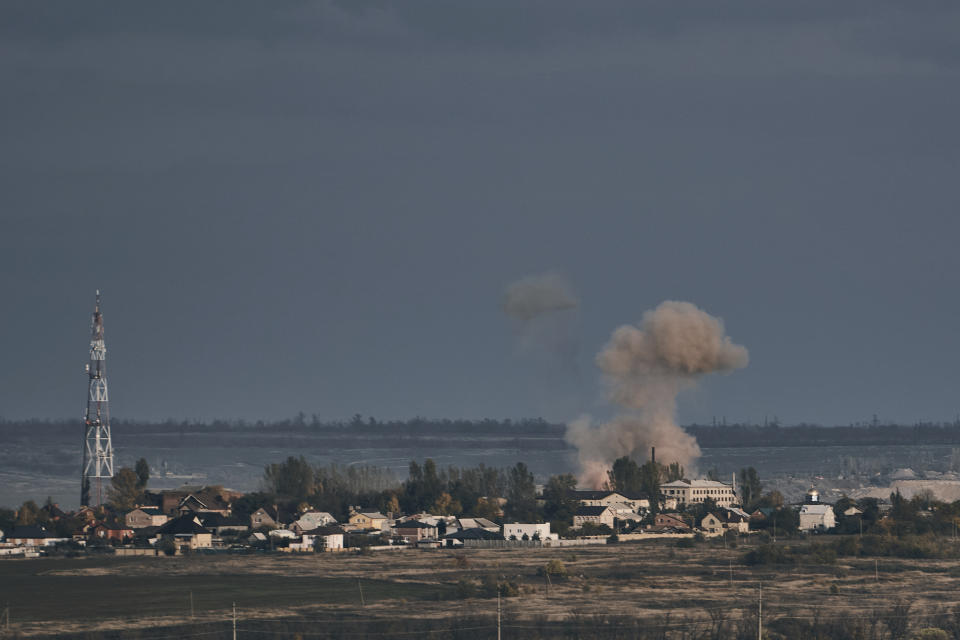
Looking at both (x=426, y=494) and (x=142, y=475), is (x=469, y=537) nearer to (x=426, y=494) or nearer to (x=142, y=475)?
(x=426, y=494)

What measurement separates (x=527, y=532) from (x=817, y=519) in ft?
82.5

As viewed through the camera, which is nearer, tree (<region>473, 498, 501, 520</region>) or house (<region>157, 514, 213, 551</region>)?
house (<region>157, 514, 213, 551</region>)

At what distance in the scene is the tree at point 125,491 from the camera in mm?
130250

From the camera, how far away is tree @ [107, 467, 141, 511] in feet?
427

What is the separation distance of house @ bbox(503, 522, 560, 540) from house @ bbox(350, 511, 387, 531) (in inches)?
496

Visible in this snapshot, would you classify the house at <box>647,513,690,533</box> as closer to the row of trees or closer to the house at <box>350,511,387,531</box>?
the row of trees

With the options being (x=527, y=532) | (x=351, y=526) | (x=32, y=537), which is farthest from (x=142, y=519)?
(x=527, y=532)

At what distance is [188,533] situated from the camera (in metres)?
105

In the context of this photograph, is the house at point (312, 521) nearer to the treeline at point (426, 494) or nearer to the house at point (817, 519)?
the treeline at point (426, 494)

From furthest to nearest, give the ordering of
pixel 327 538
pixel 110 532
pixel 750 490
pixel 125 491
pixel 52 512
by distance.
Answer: pixel 750 490 → pixel 125 491 → pixel 52 512 → pixel 110 532 → pixel 327 538

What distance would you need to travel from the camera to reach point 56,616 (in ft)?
202

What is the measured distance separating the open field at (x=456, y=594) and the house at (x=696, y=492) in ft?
140

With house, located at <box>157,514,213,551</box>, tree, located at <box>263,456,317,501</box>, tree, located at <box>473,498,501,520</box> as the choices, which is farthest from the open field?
tree, located at <box>263,456,317,501</box>

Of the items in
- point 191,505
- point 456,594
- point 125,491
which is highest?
point 125,491
